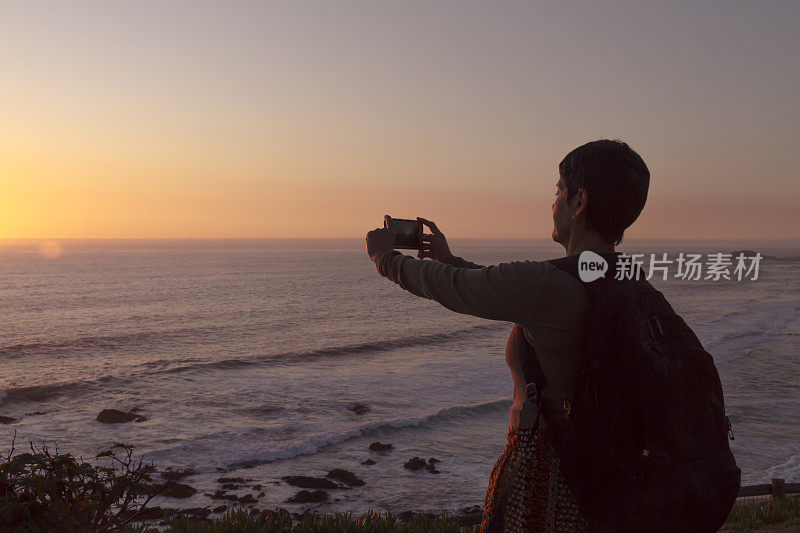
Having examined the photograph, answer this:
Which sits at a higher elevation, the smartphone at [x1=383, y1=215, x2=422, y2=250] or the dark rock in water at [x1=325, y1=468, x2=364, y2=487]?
the smartphone at [x1=383, y1=215, x2=422, y2=250]

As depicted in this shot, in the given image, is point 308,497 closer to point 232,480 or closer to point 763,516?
point 232,480

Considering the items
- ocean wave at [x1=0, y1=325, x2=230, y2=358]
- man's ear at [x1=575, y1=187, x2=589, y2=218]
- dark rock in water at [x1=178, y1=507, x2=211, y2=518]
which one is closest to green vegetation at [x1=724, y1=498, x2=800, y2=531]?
man's ear at [x1=575, y1=187, x2=589, y2=218]

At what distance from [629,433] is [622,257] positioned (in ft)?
1.83

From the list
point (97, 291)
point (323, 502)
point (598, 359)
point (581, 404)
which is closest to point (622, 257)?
point (598, 359)

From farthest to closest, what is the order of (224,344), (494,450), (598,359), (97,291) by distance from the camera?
(97,291)
(224,344)
(494,450)
(598,359)

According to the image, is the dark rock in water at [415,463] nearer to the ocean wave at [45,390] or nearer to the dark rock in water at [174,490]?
the dark rock in water at [174,490]

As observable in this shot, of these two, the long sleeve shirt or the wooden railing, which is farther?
the wooden railing

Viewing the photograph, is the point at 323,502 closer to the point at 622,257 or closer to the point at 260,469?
the point at 260,469

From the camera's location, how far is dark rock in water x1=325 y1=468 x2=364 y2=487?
12707 millimetres

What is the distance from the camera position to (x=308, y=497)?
A: 39.1ft

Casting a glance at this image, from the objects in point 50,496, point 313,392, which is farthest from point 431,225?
point 313,392

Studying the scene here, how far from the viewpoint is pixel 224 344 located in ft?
110

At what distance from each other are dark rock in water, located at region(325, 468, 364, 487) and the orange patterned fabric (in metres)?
11.3

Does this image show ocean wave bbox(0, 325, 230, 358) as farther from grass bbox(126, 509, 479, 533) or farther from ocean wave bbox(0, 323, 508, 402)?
grass bbox(126, 509, 479, 533)
